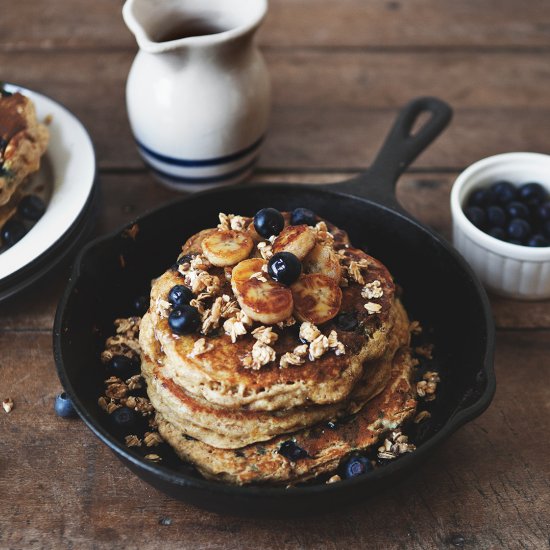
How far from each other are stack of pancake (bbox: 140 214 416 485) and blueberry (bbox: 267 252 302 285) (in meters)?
0.02

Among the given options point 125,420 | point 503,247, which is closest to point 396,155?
point 503,247

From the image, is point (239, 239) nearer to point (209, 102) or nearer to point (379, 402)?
point (379, 402)

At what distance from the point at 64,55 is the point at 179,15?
84 centimetres

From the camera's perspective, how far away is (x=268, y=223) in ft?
5.19

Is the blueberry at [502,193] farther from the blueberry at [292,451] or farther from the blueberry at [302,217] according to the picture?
the blueberry at [292,451]

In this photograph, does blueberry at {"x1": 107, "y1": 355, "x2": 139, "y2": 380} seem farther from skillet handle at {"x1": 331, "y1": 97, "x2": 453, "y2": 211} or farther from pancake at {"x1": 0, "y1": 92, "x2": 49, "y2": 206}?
skillet handle at {"x1": 331, "y1": 97, "x2": 453, "y2": 211}

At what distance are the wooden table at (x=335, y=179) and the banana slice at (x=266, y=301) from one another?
436mm

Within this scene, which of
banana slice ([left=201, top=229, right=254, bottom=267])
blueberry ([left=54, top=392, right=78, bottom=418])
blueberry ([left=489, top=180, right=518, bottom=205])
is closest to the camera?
banana slice ([left=201, top=229, right=254, bottom=267])

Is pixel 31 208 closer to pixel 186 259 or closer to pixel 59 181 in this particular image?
pixel 59 181

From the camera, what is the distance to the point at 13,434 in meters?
1.61

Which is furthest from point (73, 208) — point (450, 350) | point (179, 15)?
point (450, 350)

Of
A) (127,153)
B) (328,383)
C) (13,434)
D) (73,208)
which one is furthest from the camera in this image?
(127,153)

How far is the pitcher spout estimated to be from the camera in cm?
185

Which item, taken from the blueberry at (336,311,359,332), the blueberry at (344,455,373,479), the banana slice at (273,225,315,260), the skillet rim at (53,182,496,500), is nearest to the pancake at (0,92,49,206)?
the skillet rim at (53,182,496,500)
